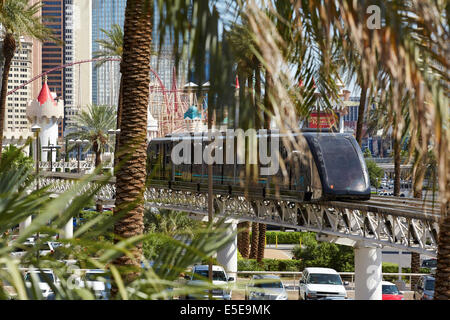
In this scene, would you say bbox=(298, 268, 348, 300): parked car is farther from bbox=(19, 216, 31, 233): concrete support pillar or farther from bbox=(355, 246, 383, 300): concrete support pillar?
bbox=(19, 216, 31, 233): concrete support pillar

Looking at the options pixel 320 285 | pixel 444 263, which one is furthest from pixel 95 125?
pixel 444 263

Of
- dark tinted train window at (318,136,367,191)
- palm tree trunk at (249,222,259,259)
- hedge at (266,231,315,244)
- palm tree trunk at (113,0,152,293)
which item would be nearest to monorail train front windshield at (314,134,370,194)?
dark tinted train window at (318,136,367,191)

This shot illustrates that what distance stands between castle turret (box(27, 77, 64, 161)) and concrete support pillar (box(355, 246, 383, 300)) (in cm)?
7327

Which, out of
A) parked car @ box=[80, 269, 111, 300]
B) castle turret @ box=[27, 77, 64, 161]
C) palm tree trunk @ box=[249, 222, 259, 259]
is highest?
castle turret @ box=[27, 77, 64, 161]

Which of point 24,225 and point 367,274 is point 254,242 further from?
point 24,225

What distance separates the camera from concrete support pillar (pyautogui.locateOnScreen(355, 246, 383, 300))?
73.8 ft

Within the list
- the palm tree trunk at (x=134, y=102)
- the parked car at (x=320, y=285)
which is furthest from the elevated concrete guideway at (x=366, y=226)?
the palm tree trunk at (x=134, y=102)

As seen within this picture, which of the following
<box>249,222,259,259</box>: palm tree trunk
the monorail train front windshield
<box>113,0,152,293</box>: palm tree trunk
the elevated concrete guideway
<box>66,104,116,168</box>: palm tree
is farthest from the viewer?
<box>66,104,116,168</box>: palm tree

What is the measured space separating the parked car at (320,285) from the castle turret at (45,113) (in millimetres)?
71849

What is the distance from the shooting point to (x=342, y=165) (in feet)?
79.4

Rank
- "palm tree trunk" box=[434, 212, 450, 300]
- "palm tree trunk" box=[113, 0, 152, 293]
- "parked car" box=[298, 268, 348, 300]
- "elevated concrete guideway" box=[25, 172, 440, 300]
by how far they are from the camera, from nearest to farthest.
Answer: "palm tree trunk" box=[113, 0, 152, 293] < "palm tree trunk" box=[434, 212, 450, 300] < "elevated concrete guideway" box=[25, 172, 440, 300] < "parked car" box=[298, 268, 348, 300]

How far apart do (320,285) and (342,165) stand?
4347 millimetres

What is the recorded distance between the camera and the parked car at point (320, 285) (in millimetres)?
22469

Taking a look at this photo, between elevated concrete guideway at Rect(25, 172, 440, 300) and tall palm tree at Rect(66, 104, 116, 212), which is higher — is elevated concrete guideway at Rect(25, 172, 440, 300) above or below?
below
